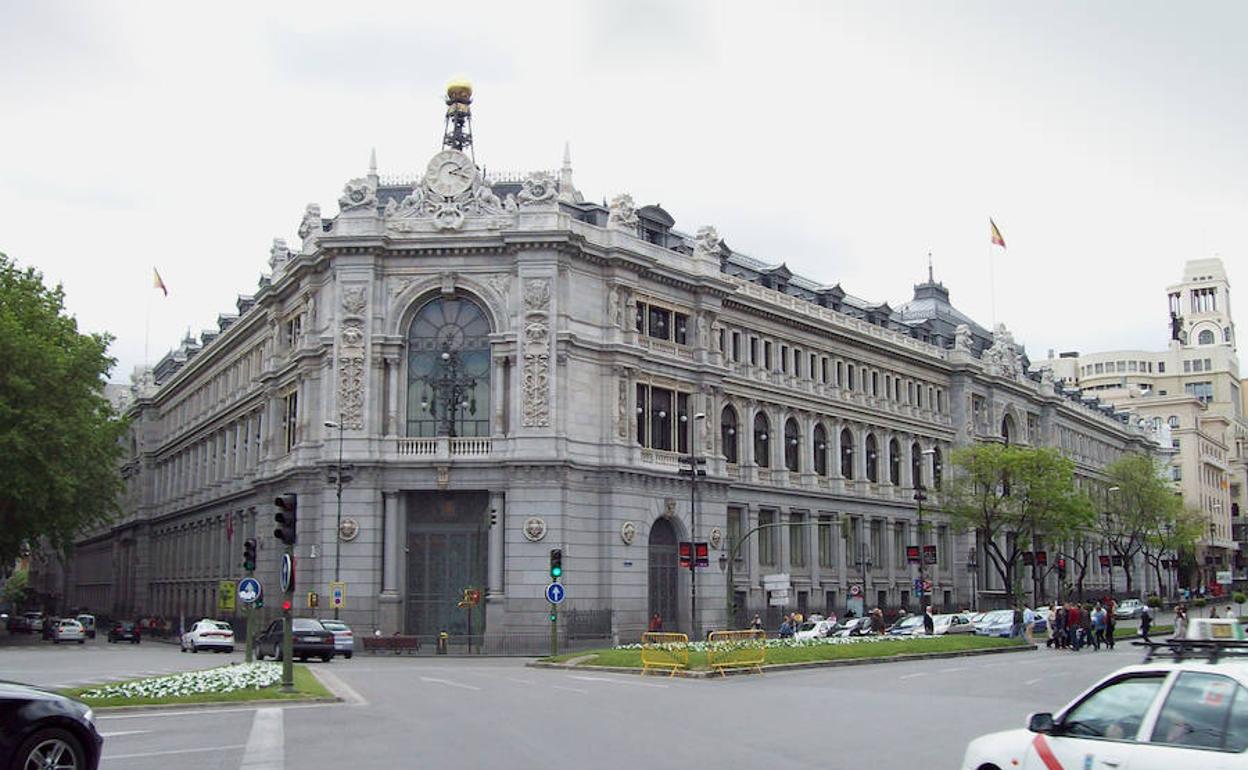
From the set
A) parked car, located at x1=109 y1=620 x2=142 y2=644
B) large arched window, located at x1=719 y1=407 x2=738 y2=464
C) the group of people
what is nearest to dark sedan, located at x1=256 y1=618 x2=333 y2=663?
the group of people

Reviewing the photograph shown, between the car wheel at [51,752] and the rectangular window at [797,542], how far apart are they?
61.9 m

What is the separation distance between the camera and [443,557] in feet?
186

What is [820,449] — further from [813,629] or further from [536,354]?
[536,354]

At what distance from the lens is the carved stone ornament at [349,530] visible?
5575 cm

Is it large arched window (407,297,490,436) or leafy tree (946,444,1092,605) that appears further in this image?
leafy tree (946,444,1092,605)

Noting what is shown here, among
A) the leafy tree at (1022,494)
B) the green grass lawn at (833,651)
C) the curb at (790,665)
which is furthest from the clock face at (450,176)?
the leafy tree at (1022,494)

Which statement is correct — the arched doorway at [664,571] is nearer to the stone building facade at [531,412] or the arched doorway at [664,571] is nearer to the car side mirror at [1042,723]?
the stone building facade at [531,412]

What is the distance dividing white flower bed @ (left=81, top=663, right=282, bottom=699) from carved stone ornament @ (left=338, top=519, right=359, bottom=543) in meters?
25.8

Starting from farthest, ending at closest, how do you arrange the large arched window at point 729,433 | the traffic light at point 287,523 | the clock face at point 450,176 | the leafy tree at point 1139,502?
1. the leafy tree at point 1139,502
2. the large arched window at point 729,433
3. the clock face at point 450,176
4. the traffic light at point 287,523

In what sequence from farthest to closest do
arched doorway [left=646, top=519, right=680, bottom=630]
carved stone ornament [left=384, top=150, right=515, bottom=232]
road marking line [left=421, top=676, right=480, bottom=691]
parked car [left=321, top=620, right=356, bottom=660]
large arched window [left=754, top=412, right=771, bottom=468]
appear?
large arched window [left=754, top=412, right=771, bottom=468], arched doorway [left=646, top=519, right=680, bottom=630], carved stone ornament [left=384, top=150, right=515, bottom=232], parked car [left=321, top=620, right=356, bottom=660], road marking line [left=421, top=676, right=480, bottom=691]

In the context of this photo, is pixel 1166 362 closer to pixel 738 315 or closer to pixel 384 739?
pixel 738 315

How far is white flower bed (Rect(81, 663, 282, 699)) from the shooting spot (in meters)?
26.1

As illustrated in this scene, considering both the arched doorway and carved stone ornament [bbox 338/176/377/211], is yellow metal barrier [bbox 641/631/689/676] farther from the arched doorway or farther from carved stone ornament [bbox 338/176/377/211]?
carved stone ornament [bbox 338/176/377/211]

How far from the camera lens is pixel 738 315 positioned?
70.1 m
